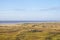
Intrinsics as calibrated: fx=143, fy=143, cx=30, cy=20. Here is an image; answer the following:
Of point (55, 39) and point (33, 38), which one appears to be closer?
point (55, 39)

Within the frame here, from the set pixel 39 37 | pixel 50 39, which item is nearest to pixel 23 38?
pixel 39 37

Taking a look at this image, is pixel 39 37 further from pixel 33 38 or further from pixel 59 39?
pixel 59 39

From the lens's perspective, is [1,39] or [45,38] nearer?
[45,38]

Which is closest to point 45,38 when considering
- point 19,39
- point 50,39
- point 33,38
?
point 50,39

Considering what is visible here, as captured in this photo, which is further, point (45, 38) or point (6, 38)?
point (6, 38)

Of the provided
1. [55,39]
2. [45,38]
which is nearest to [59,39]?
[55,39]

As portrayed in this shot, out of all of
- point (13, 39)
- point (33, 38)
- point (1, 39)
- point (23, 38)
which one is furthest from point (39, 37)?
point (1, 39)

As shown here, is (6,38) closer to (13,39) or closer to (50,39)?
(13,39)

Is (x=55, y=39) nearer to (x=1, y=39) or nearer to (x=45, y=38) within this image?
(x=45, y=38)
